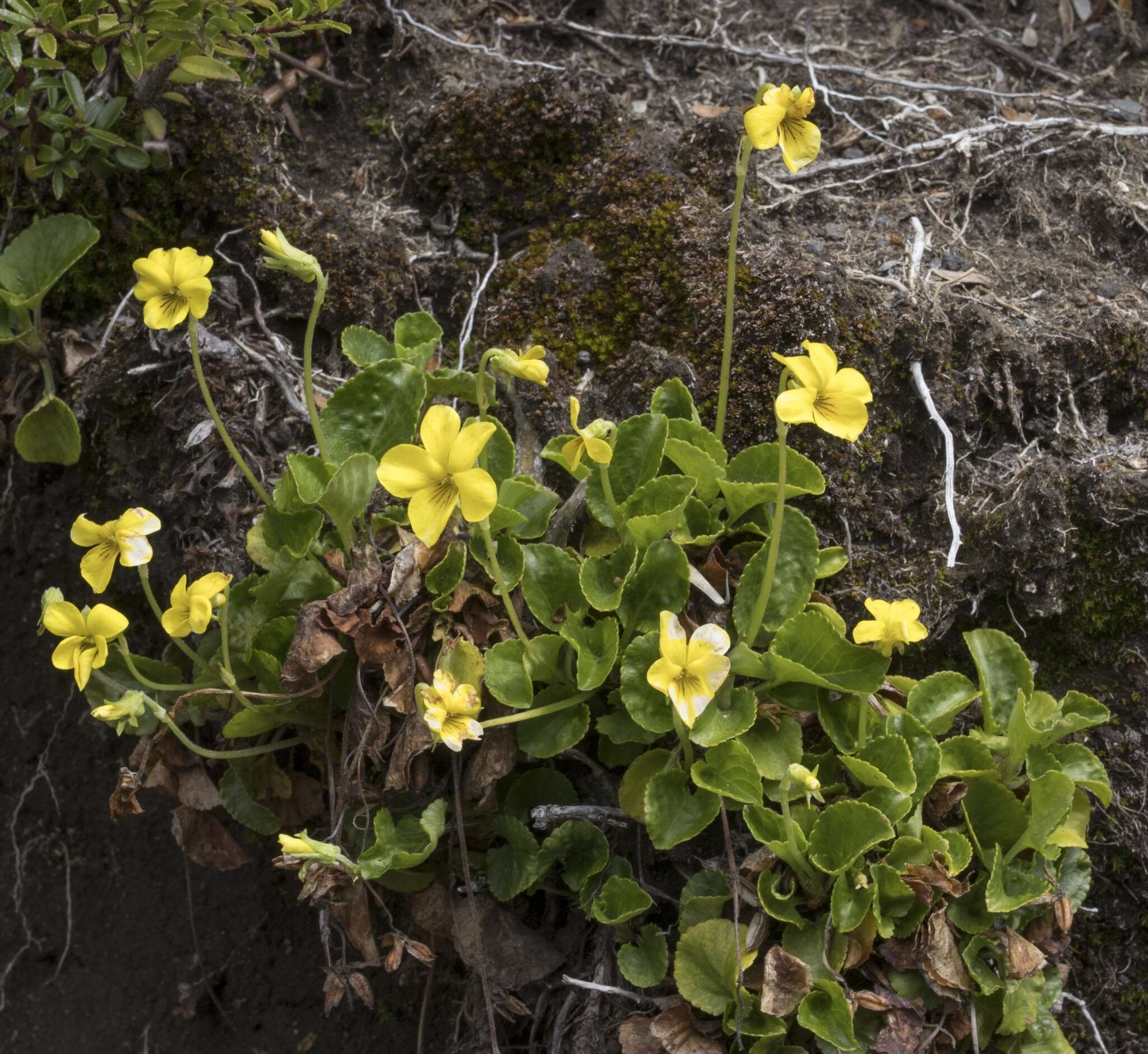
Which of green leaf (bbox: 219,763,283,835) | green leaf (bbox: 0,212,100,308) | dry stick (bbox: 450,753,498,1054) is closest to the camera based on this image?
dry stick (bbox: 450,753,498,1054)

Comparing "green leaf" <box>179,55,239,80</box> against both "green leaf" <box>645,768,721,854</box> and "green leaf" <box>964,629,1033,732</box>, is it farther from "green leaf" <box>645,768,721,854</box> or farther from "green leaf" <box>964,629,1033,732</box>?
"green leaf" <box>964,629,1033,732</box>

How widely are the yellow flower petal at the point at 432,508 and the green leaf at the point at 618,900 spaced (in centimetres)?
66

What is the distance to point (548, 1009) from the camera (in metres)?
1.84

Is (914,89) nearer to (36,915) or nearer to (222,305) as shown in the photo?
(222,305)

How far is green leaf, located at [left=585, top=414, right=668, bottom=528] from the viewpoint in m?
1.75

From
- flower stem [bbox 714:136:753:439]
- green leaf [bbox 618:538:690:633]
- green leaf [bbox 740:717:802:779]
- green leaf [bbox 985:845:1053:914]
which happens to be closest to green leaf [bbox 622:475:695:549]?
green leaf [bbox 618:538:690:633]

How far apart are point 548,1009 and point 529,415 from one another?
1080 millimetres

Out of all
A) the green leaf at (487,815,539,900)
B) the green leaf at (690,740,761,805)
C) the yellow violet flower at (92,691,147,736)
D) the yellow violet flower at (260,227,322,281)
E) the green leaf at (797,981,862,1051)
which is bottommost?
the green leaf at (487,815,539,900)

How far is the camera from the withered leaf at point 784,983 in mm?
1498

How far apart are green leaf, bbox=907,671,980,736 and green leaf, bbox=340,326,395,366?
1102 millimetres

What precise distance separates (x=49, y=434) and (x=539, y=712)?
49.1 inches

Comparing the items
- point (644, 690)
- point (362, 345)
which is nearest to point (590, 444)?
point (644, 690)

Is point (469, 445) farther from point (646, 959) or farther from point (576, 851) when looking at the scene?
point (646, 959)

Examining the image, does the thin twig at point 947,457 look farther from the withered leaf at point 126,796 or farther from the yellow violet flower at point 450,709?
the withered leaf at point 126,796
